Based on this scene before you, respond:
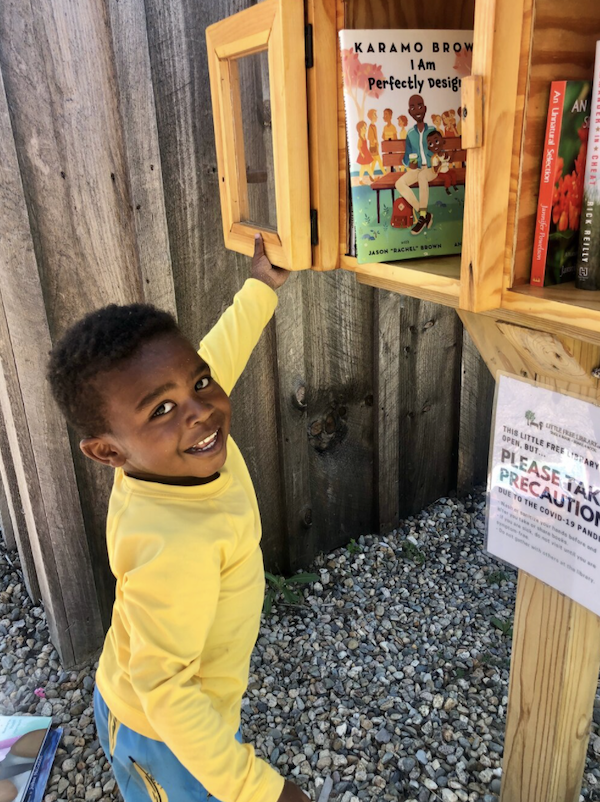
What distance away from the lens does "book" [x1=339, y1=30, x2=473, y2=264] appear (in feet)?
3.95

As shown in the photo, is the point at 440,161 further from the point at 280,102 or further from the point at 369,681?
the point at 369,681

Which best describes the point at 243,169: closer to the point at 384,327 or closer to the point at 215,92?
the point at 215,92

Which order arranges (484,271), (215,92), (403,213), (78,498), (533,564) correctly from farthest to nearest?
(78,498) < (215,92) < (533,564) < (403,213) < (484,271)

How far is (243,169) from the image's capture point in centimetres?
172

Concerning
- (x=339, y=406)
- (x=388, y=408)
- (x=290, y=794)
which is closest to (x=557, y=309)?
(x=290, y=794)

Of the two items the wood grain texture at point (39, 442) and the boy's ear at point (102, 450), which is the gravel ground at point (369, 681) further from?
the boy's ear at point (102, 450)

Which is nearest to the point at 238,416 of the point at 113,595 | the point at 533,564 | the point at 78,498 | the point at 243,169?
the point at 78,498

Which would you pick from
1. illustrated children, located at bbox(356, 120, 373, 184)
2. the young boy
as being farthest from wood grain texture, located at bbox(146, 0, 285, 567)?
illustrated children, located at bbox(356, 120, 373, 184)

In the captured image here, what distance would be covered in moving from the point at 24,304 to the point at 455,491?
2.38m

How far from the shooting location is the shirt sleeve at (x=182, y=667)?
1.19 m

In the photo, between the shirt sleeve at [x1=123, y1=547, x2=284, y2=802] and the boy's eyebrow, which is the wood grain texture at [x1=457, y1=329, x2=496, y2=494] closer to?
the boy's eyebrow

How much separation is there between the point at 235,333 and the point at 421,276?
0.75 meters

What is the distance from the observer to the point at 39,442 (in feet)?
7.20

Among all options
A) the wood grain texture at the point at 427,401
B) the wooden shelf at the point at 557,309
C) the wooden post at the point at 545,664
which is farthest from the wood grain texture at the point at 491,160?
the wood grain texture at the point at 427,401
